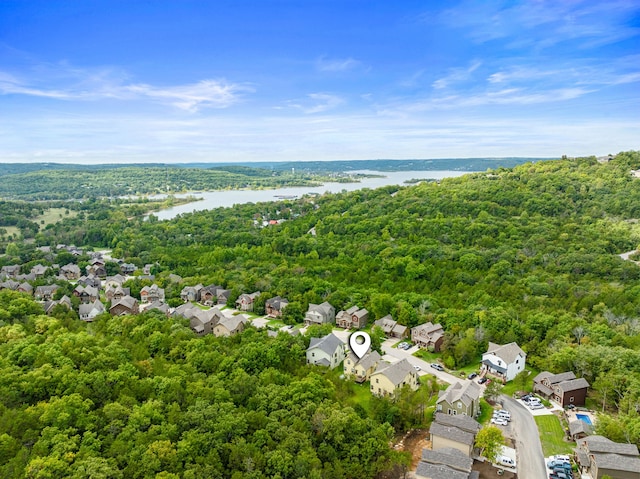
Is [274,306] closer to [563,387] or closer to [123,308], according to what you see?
[123,308]

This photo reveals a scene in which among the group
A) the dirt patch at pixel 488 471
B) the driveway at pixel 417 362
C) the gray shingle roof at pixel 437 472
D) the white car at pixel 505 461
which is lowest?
the driveway at pixel 417 362

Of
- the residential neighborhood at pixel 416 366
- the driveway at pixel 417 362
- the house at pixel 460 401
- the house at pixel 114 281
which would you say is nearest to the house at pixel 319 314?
the residential neighborhood at pixel 416 366

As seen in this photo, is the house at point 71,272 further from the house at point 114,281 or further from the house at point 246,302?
the house at point 246,302

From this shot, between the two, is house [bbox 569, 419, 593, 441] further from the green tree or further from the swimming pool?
the green tree

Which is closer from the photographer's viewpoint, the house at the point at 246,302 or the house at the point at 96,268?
the house at the point at 246,302

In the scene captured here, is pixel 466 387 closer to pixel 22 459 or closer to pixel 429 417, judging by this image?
pixel 429 417

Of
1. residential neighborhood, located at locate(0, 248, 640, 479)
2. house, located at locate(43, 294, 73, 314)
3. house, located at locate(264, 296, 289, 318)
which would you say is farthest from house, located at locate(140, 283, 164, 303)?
house, located at locate(264, 296, 289, 318)

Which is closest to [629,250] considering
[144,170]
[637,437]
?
[637,437]
